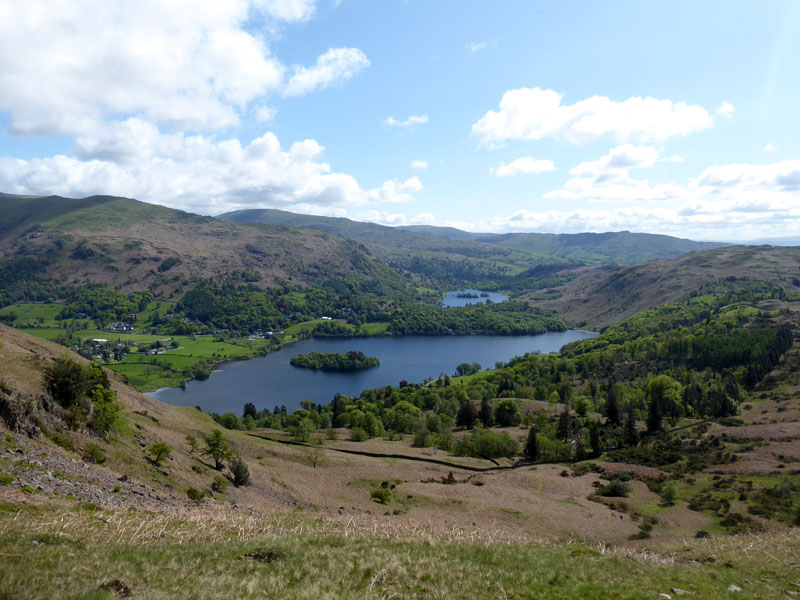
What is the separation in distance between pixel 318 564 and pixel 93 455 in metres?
23.4

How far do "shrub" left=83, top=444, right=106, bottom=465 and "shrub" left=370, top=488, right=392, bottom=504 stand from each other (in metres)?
25.9

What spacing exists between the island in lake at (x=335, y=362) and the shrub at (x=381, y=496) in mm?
145021

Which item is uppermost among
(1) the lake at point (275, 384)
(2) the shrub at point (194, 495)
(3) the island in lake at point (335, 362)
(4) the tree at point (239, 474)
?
(2) the shrub at point (194, 495)

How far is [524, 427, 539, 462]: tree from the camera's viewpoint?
7394 cm

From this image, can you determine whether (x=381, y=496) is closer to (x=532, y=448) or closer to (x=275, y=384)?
(x=532, y=448)

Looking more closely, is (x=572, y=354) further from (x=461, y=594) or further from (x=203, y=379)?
(x=461, y=594)

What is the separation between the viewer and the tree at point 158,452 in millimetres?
35219

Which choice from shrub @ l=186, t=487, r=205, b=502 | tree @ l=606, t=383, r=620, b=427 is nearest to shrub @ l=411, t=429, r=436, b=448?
tree @ l=606, t=383, r=620, b=427

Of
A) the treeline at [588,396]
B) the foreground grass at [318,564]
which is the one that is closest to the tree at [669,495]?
the treeline at [588,396]

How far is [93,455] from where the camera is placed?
98.1 ft

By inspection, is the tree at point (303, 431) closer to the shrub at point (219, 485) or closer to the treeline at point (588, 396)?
the treeline at point (588, 396)

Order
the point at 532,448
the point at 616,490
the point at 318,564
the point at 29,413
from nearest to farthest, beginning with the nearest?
the point at 318,564 → the point at 29,413 → the point at 616,490 → the point at 532,448

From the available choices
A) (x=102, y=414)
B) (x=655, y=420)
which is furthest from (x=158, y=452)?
(x=655, y=420)

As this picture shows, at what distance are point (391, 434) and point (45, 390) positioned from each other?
211 ft
